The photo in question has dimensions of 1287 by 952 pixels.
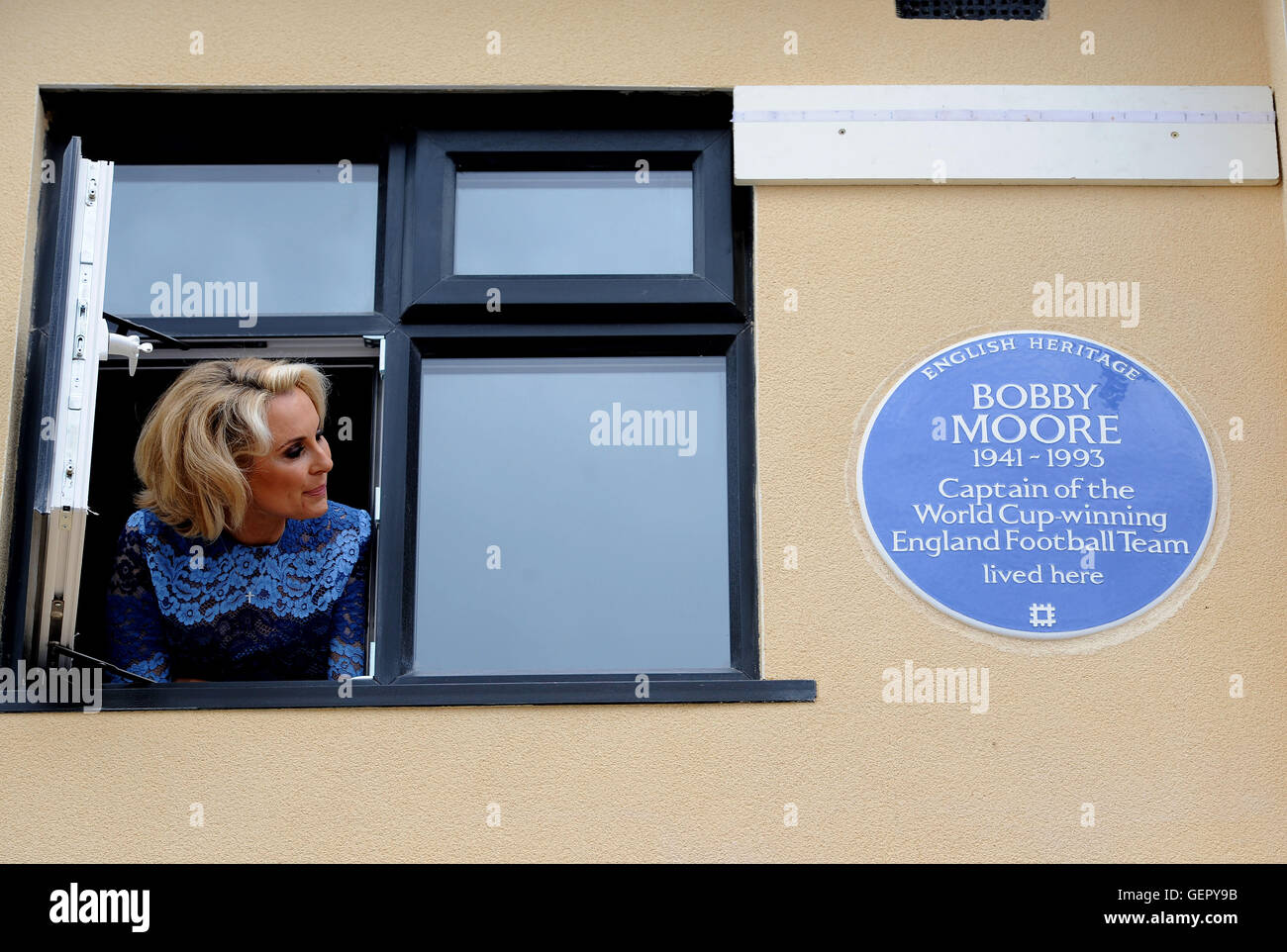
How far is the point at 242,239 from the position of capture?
16.0 feet

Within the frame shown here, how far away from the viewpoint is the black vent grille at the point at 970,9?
495 centimetres

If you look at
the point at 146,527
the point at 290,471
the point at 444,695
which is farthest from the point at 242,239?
the point at 444,695

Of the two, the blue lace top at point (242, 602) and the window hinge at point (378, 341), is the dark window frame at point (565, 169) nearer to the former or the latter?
the window hinge at point (378, 341)

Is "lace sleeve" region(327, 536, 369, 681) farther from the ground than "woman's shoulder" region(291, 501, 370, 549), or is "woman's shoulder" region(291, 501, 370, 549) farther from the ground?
"woman's shoulder" region(291, 501, 370, 549)

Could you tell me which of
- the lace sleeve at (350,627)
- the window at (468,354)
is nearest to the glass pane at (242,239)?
the window at (468,354)

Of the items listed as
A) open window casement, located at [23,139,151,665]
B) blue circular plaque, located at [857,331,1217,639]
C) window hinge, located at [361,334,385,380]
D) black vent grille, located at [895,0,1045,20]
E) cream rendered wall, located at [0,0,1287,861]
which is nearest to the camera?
open window casement, located at [23,139,151,665]

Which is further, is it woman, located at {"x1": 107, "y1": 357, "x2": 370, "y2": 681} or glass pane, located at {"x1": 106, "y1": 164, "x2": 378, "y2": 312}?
glass pane, located at {"x1": 106, "y1": 164, "x2": 378, "y2": 312}

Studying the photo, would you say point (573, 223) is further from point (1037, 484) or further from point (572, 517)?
point (1037, 484)

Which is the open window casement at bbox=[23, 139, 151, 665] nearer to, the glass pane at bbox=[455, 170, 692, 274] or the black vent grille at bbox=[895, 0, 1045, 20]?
the glass pane at bbox=[455, 170, 692, 274]

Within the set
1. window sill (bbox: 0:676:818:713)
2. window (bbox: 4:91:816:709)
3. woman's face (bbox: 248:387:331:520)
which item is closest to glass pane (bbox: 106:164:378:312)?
window (bbox: 4:91:816:709)

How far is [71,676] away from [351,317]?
53.6 inches

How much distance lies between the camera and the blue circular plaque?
4.42m

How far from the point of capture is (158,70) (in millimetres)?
4844
